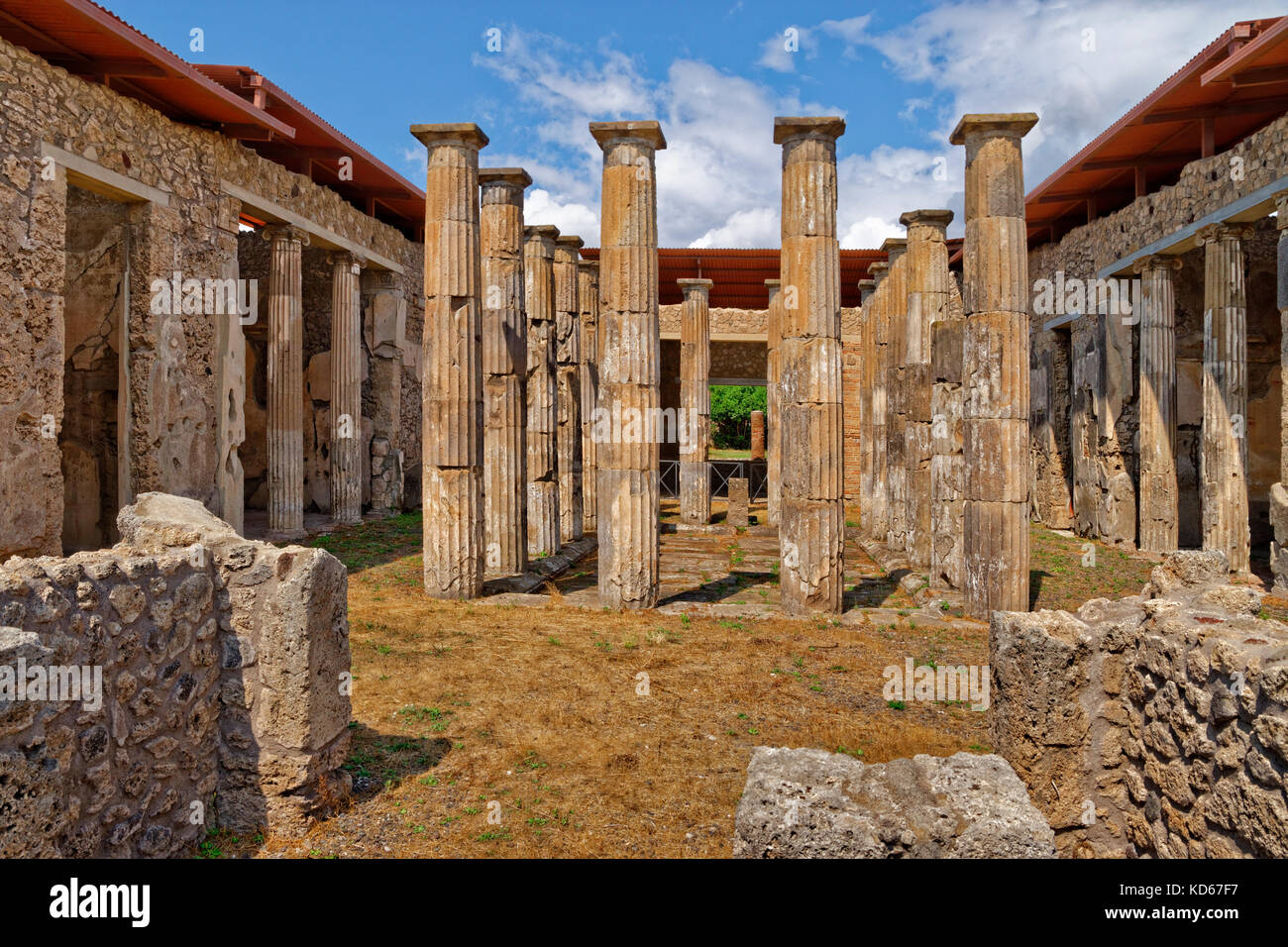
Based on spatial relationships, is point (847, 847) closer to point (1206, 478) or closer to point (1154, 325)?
point (1206, 478)

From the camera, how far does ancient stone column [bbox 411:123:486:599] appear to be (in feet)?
34.7

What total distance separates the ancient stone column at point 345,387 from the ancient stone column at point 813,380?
10.3 meters

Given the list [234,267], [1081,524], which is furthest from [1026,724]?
[1081,524]

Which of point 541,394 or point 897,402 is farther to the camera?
point 541,394

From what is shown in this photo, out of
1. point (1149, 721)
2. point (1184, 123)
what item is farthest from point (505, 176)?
point (1149, 721)

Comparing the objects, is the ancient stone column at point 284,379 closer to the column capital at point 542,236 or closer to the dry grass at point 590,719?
the column capital at point 542,236

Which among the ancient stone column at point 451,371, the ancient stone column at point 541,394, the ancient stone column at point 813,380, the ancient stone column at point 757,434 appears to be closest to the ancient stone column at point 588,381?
the ancient stone column at point 541,394

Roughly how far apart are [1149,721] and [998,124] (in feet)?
A: 25.2

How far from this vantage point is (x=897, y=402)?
14.5 metres

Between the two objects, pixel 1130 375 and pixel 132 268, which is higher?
pixel 132 268

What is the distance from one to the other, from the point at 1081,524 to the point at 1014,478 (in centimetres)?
961

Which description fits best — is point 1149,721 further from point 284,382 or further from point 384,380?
Answer: point 384,380

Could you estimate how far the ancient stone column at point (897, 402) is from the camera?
1418 centimetres

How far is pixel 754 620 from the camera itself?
9797 millimetres
